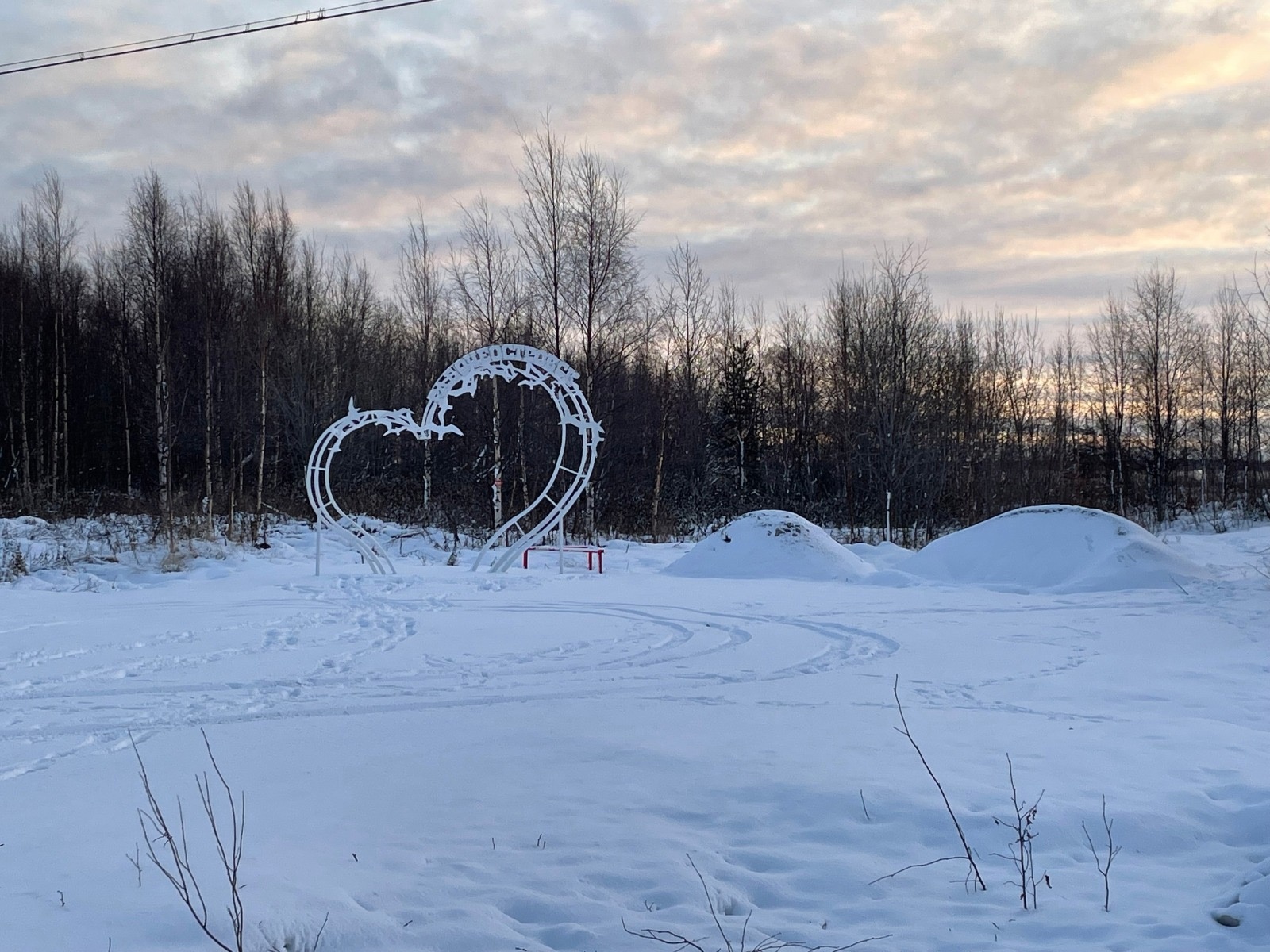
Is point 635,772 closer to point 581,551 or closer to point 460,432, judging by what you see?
point 460,432

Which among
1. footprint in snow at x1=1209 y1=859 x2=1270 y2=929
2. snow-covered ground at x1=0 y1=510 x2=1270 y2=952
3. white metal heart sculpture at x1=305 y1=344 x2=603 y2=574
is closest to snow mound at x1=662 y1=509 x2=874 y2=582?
white metal heart sculpture at x1=305 y1=344 x2=603 y2=574

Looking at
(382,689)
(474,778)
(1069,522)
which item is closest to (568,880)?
(474,778)

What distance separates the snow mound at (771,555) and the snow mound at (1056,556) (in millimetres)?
1128

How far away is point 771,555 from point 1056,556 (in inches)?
161

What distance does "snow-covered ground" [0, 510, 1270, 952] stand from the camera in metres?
2.99

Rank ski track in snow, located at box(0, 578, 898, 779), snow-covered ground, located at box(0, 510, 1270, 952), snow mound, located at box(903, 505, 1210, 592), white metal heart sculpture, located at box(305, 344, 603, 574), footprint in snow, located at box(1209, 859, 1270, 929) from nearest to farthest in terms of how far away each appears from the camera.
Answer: footprint in snow, located at box(1209, 859, 1270, 929) < snow-covered ground, located at box(0, 510, 1270, 952) < ski track in snow, located at box(0, 578, 898, 779) < snow mound, located at box(903, 505, 1210, 592) < white metal heart sculpture, located at box(305, 344, 603, 574)

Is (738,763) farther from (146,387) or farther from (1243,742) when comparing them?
(146,387)

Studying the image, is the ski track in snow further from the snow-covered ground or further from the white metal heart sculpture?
the white metal heart sculpture

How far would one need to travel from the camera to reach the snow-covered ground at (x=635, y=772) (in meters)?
2.99

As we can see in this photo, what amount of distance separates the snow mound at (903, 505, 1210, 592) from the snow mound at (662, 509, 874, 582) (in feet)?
3.70

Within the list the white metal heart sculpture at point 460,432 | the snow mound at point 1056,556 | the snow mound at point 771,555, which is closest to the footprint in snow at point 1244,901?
the snow mound at point 1056,556

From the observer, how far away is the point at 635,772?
14.4 feet

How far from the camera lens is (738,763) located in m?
4.50

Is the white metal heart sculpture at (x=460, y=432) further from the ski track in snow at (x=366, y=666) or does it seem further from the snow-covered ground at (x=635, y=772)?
the snow-covered ground at (x=635, y=772)
